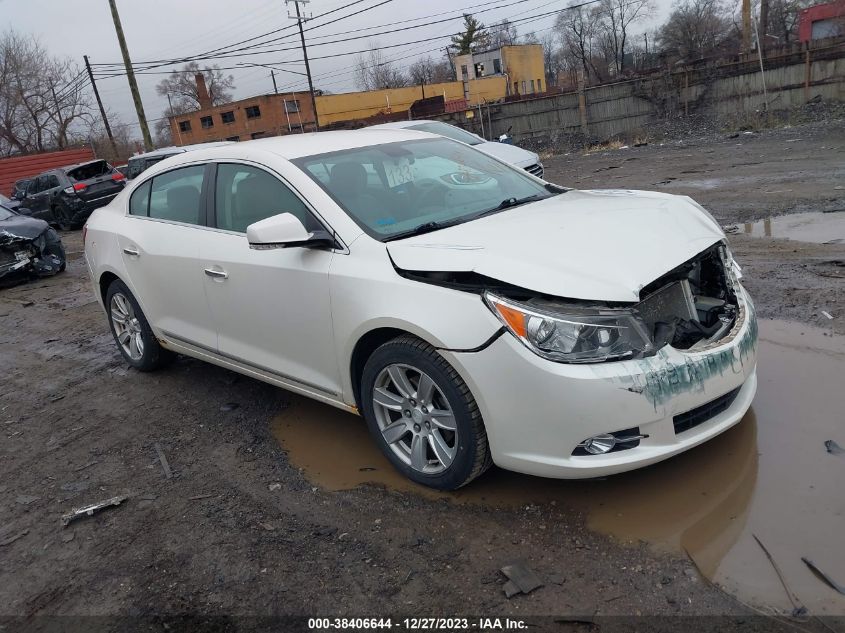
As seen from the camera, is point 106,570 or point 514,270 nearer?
point 514,270

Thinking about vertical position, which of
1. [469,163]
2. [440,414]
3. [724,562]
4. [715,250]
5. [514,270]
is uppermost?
[469,163]

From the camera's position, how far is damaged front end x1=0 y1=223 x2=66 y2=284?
10500 mm

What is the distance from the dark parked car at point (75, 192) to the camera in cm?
1786

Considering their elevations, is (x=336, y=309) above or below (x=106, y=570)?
above

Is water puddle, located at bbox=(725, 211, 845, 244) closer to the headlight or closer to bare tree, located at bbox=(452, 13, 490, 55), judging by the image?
the headlight

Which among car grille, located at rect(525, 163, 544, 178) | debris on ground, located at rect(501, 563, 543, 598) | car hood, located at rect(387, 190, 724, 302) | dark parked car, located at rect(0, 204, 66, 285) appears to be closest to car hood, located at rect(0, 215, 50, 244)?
dark parked car, located at rect(0, 204, 66, 285)

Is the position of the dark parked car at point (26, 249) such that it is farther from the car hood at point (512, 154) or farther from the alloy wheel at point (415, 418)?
the alloy wheel at point (415, 418)

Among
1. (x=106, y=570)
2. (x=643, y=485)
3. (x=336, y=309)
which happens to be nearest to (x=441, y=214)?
(x=336, y=309)

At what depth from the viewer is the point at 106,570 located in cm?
303

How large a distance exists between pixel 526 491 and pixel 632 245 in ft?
4.15

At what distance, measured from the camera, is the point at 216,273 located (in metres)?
4.09

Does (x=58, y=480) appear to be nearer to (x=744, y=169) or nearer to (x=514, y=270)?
(x=514, y=270)

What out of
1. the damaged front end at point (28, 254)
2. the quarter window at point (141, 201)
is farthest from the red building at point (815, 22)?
the quarter window at point (141, 201)

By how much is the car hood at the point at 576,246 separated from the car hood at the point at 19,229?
967 cm
